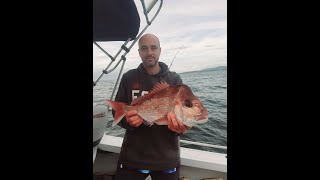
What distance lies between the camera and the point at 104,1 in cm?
109

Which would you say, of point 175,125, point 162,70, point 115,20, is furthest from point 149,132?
point 115,20

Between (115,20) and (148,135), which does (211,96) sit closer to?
(148,135)

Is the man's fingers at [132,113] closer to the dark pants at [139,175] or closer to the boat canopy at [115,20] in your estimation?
the dark pants at [139,175]

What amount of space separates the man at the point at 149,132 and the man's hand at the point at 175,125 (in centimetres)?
1

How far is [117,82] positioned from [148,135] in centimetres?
26

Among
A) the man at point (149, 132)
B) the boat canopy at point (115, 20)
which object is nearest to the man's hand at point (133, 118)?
the man at point (149, 132)

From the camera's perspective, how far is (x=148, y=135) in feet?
3.39

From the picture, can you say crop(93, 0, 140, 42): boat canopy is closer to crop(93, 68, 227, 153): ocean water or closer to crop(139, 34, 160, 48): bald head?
crop(139, 34, 160, 48): bald head
